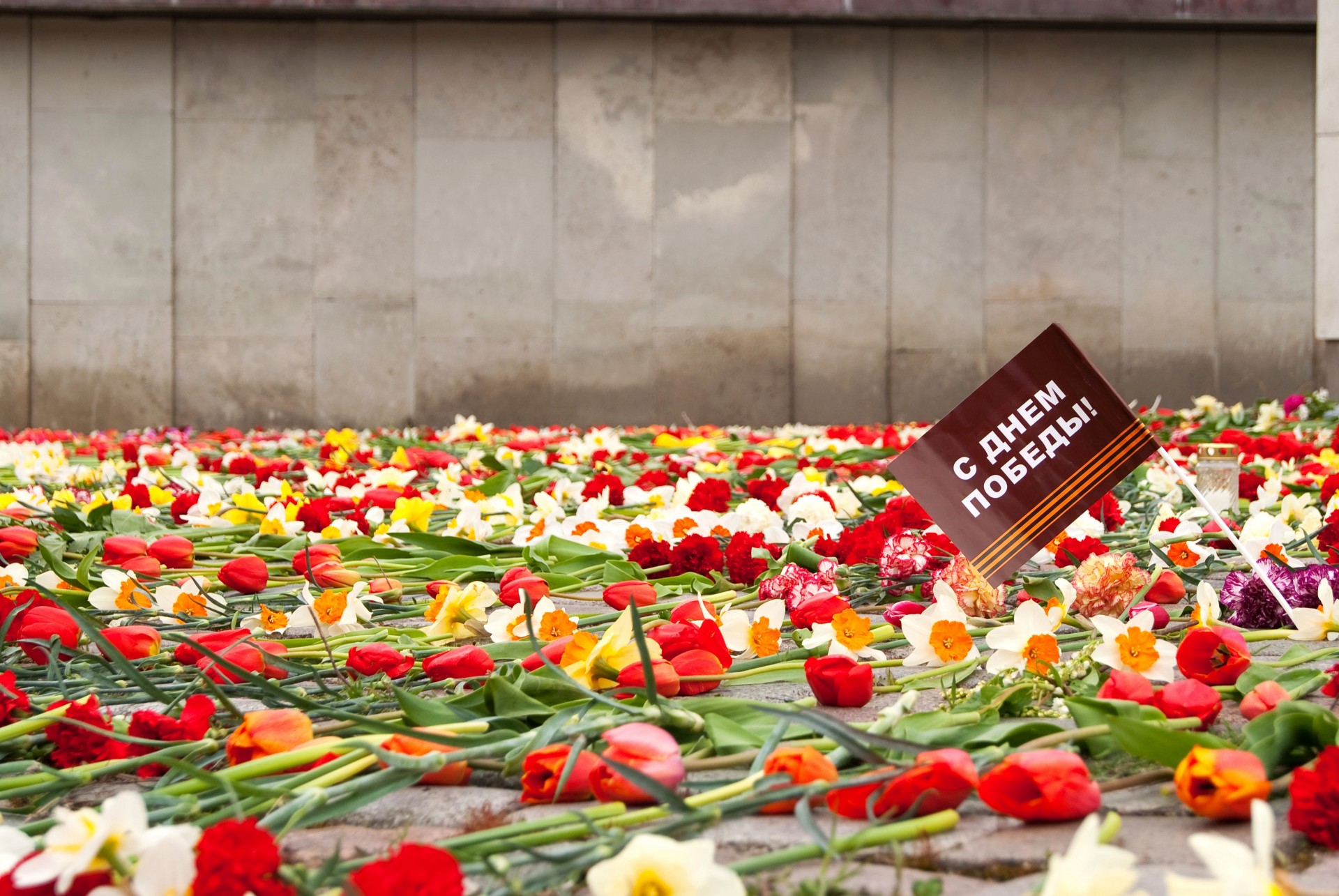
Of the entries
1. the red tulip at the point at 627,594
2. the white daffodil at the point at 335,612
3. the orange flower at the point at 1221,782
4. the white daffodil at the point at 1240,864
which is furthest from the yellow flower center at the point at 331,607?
the white daffodil at the point at 1240,864

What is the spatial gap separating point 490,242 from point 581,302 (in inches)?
28.2

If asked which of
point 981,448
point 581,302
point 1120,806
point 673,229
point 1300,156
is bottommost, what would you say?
point 1120,806

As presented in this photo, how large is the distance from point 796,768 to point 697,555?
884 mm

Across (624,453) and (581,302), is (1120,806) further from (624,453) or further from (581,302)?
(581,302)

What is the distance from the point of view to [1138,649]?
1121 mm

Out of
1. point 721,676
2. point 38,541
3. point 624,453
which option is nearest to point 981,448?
point 721,676

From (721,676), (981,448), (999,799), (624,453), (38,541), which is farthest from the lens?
(624,453)

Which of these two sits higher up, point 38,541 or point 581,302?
point 581,302

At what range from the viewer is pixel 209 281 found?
756 centimetres

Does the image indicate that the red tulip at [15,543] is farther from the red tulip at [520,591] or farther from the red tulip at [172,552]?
the red tulip at [520,591]

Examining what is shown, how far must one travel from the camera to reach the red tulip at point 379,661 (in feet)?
3.90

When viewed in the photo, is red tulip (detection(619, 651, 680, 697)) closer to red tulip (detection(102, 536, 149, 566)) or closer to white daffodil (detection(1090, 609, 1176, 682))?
white daffodil (detection(1090, 609, 1176, 682))

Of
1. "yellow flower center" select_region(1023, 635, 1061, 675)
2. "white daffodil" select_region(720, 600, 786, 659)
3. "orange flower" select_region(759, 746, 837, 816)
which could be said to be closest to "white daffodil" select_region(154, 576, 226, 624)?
"white daffodil" select_region(720, 600, 786, 659)

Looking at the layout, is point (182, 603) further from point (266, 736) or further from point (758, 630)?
point (758, 630)
